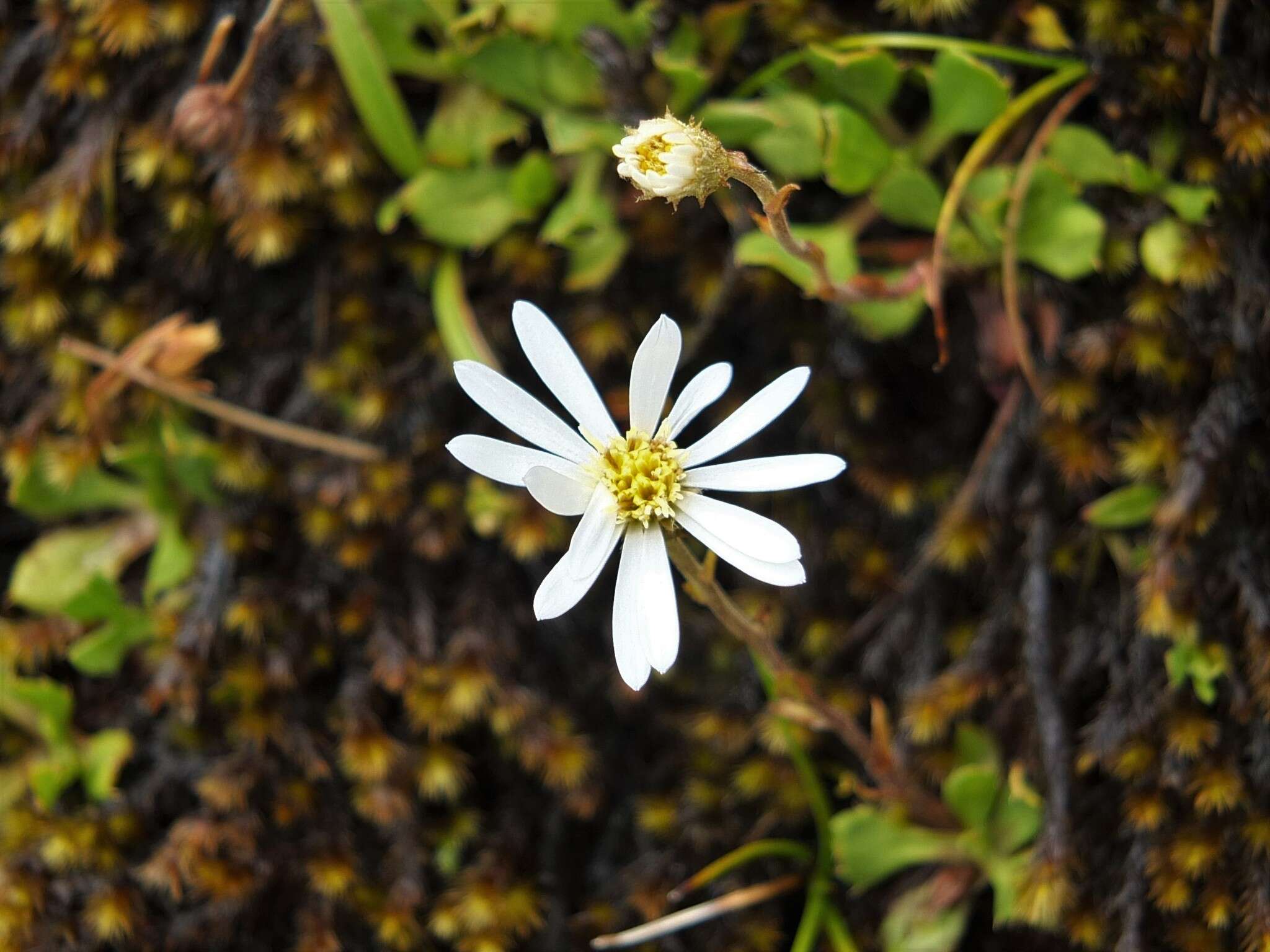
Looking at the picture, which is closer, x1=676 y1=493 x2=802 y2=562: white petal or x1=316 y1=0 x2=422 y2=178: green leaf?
x1=676 y1=493 x2=802 y2=562: white petal

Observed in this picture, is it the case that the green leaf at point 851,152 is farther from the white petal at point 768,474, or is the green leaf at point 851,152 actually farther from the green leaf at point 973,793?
the green leaf at point 973,793

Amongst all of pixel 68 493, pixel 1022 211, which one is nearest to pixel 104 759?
pixel 68 493

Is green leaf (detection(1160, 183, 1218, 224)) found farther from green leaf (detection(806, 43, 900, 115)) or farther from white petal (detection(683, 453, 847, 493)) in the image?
white petal (detection(683, 453, 847, 493))

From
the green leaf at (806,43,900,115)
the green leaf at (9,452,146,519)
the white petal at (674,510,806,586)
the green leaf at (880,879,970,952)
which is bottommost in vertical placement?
the green leaf at (880,879,970,952)

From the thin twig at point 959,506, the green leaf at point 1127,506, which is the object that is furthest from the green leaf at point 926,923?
the green leaf at point 1127,506

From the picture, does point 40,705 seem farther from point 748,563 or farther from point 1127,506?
point 1127,506

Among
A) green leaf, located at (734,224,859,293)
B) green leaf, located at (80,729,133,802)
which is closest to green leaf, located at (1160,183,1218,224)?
green leaf, located at (734,224,859,293)
